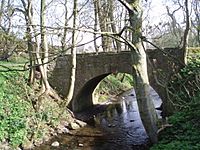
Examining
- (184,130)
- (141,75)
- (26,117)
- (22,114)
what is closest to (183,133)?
(184,130)

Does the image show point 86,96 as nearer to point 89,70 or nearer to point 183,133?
point 89,70

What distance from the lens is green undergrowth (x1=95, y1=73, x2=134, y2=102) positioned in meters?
21.4

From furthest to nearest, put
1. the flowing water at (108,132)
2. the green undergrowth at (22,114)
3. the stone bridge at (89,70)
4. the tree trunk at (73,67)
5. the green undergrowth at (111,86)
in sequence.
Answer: the green undergrowth at (111,86) → the tree trunk at (73,67) → the stone bridge at (89,70) → the flowing water at (108,132) → the green undergrowth at (22,114)

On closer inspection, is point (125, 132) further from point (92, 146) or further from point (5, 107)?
point (5, 107)

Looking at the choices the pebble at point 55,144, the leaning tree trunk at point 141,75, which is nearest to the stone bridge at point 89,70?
the leaning tree trunk at point 141,75

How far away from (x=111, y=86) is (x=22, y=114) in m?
11.5

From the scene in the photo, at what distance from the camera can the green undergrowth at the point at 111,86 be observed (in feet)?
70.3

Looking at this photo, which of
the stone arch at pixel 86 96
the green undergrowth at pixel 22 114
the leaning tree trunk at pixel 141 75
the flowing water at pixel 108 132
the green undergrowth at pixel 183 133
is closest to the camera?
the green undergrowth at pixel 183 133

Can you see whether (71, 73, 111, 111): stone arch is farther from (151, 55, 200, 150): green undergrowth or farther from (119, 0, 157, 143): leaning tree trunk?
(119, 0, 157, 143): leaning tree trunk

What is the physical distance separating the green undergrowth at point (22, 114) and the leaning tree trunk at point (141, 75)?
465 centimetres

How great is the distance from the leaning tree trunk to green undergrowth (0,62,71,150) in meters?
4.65

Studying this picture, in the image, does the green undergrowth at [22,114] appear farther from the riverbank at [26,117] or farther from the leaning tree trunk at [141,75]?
the leaning tree trunk at [141,75]

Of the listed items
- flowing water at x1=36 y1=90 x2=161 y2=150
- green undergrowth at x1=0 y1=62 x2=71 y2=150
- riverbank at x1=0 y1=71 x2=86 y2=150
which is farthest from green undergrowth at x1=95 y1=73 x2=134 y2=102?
green undergrowth at x1=0 y1=62 x2=71 y2=150

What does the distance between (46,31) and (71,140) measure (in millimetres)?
7903
